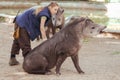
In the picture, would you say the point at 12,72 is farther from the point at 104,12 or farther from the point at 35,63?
the point at 104,12

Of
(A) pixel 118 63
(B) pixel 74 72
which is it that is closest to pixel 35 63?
(B) pixel 74 72

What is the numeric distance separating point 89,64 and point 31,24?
144 centimetres

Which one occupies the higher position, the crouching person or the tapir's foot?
the crouching person

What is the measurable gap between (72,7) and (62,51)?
13536mm

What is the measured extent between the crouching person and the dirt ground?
506 millimetres

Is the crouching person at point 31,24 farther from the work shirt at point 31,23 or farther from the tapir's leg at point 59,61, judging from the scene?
the tapir's leg at point 59,61

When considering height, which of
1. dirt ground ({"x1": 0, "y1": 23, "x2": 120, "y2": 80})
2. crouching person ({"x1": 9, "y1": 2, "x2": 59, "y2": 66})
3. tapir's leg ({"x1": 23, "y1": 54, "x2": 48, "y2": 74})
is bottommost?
dirt ground ({"x1": 0, "y1": 23, "x2": 120, "y2": 80})

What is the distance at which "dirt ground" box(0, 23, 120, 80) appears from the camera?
7.55 metres

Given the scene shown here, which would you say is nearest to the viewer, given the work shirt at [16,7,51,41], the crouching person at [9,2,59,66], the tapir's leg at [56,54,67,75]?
the tapir's leg at [56,54,67,75]

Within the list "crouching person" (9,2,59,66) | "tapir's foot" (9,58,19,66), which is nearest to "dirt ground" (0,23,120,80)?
"tapir's foot" (9,58,19,66)

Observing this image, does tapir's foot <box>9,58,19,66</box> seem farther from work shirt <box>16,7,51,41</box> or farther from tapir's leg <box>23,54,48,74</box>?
tapir's leg <box>23,54,48,74</box>

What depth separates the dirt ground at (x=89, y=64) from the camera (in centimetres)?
755

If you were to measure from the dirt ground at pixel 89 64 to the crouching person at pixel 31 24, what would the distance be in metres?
0.51

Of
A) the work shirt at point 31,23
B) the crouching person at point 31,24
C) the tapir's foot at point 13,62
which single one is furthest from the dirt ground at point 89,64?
the work shirt at point 31,23
